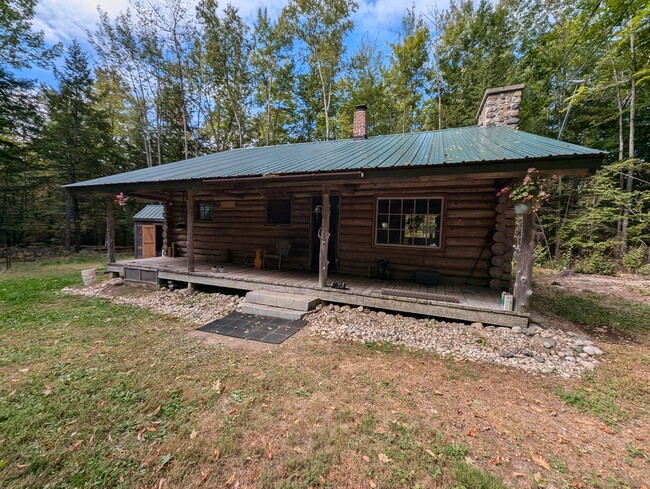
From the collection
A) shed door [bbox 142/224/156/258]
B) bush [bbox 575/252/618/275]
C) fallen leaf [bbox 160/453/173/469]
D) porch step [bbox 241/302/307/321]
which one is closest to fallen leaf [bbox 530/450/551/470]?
fallen leaf [bbox 160/453/173/469]

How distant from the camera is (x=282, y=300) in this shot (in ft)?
16.9

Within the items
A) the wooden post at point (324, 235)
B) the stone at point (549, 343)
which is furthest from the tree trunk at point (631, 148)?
the wooden post at point (324, 235)

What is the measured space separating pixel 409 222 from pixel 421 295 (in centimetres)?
216

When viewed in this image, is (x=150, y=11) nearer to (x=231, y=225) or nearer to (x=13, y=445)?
(x=231, y=225)

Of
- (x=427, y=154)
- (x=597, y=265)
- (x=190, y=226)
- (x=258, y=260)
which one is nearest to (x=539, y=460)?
(x=427, y=154)

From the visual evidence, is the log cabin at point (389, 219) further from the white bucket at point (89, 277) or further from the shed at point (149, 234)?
the shed at point (149, 234)

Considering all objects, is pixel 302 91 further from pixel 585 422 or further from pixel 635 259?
pixel 585 422

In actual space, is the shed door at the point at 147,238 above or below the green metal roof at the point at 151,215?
below

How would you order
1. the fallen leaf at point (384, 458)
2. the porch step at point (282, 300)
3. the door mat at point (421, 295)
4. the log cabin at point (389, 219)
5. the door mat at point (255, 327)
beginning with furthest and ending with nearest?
the porch step at point (282, 300) < the door mat at point (421, 295) < the log cabin at point (389, 219) < the door mat at point (255, 327) < the fallen leaf at point (384, 458)

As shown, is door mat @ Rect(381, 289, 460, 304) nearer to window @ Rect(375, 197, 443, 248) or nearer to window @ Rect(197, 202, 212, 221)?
window @ Rect(375, 197, 443, 248)

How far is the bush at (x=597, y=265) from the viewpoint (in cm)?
954

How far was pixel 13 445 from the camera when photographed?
203 cm

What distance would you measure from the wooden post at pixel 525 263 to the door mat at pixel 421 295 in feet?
2.97

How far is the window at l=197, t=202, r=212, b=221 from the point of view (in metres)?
8.81
